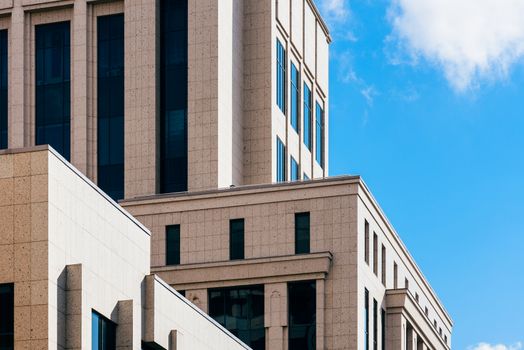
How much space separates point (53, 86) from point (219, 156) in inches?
476

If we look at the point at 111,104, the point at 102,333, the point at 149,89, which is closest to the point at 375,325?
the point at 149,89

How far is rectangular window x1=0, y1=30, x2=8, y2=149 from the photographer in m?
95.8

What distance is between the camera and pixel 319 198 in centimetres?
8350

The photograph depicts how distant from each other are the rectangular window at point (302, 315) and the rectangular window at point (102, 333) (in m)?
31.3

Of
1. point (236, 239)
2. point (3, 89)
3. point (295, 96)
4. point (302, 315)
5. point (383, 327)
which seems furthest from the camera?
point (295, 96)

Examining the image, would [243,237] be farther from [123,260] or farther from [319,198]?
[123,260]

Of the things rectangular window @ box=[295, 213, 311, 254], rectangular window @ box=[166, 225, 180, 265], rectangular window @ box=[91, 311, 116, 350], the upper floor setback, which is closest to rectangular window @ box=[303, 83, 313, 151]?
the upper floor setback

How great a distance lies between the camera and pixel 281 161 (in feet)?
322

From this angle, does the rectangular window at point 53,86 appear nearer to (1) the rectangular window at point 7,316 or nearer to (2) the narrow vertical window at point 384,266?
(2) the narrow vertical window at point 384,266

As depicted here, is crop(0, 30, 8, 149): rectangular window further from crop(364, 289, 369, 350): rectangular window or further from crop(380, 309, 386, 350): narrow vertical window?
crop(364, 289, 369, 350): rectangular window

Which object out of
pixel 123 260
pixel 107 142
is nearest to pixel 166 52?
pixel 107 142

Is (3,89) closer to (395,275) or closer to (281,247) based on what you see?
(281,247)

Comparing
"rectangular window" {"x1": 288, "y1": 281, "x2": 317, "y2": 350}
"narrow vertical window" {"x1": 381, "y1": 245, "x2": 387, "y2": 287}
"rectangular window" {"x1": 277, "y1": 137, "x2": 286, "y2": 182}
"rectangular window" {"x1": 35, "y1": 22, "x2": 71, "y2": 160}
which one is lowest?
"rectangular window" {"x1": 288, "y1": 281, "x2": 317, "y2": 350}

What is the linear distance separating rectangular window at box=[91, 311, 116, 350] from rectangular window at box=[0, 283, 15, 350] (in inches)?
141
